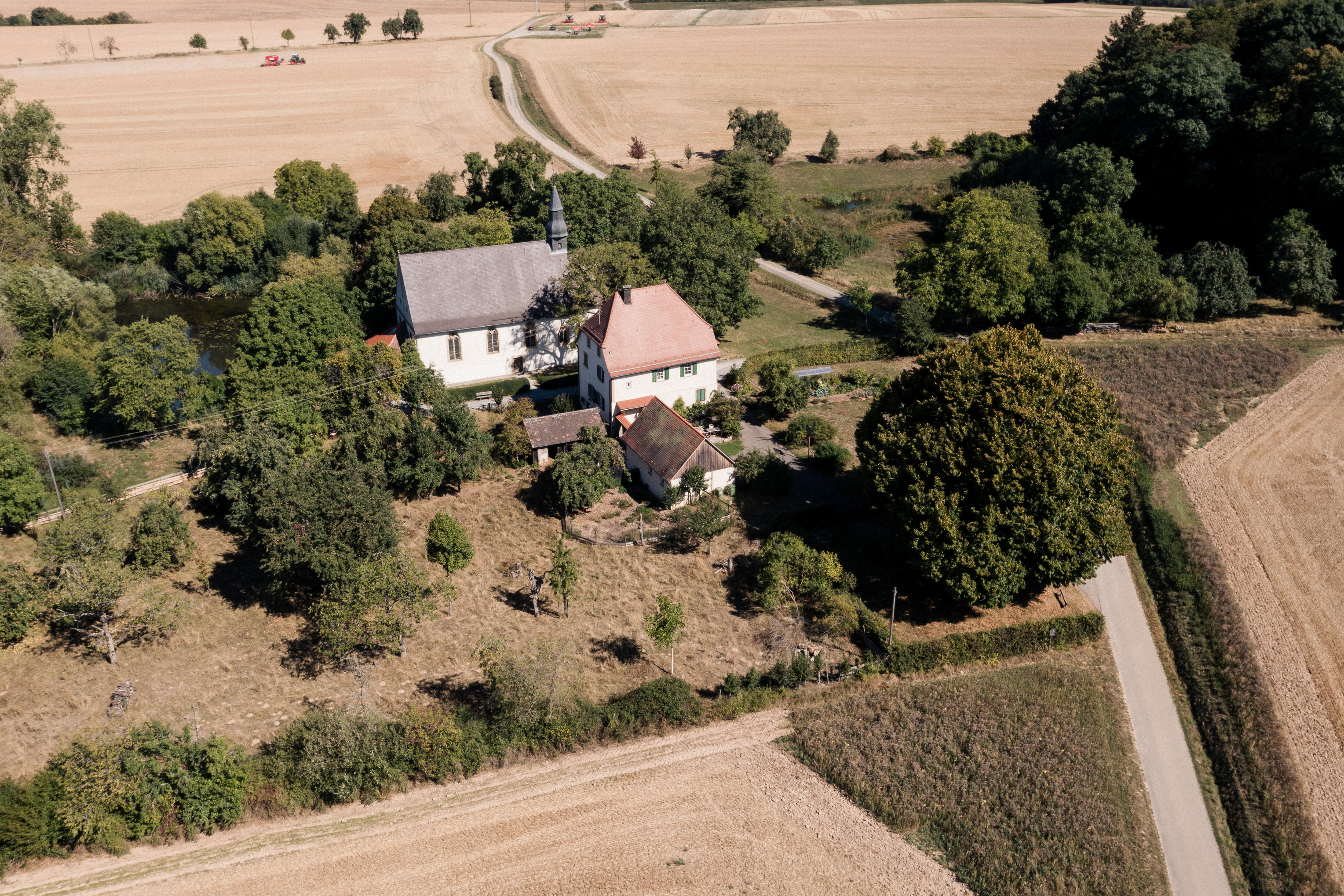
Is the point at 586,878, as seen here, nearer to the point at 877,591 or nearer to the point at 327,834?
the point at 327,834

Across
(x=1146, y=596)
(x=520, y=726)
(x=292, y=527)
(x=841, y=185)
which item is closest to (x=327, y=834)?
(x=520, y=726)

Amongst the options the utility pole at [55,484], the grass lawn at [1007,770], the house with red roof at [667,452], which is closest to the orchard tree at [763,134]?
the house with red roof at [667,452]

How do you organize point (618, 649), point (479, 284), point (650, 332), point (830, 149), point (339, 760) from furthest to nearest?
point (830, 149) < point (479, 284) < point (650, 332) < point (618, 649) < point (339, 760)

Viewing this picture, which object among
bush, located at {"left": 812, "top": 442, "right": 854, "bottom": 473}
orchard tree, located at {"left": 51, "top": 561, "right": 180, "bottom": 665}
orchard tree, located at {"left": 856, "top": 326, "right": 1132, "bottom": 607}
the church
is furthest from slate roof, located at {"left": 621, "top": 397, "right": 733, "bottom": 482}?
orchard tree, located at {"left": 51, "top": 561, "right": 180, "bottom": 665}

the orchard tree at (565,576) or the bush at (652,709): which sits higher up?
the orchard tree at (565,576)

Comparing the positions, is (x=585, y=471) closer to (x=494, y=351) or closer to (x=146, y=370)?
(x=494, y=351)

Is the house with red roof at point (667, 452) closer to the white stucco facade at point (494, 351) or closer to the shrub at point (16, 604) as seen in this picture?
the white stucco facade at point (494, 351)

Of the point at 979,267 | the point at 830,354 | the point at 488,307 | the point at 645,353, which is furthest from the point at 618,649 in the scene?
the point at 979,267
